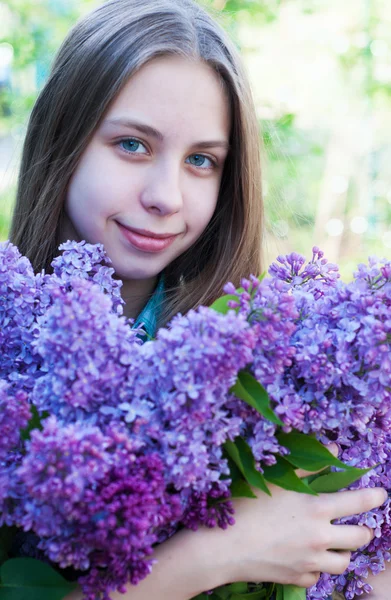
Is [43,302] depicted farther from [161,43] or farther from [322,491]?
[161,43]

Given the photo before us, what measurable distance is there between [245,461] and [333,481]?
0.19m

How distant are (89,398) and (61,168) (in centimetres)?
79

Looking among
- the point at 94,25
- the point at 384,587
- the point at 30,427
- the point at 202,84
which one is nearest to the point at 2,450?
the point at 30,427

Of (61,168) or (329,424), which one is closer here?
(329,424)

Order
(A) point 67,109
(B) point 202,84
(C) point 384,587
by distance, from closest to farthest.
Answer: (C) point 384,587
(B) point 202,84
(A) point 67,109

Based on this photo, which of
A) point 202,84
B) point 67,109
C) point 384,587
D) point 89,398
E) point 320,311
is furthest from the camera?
point 67,109

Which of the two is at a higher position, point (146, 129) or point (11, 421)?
point (146, 129)

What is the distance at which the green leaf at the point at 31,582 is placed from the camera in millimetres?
877

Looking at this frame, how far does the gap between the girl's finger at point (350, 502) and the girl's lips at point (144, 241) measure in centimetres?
64

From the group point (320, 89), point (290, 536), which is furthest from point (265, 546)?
point (320, 89)

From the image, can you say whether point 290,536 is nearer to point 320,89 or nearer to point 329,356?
point 329,356

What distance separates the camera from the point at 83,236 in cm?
152

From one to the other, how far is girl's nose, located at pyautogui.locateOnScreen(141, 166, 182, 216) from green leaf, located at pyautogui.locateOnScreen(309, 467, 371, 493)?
0.59 metres

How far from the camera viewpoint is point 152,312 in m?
1.65
